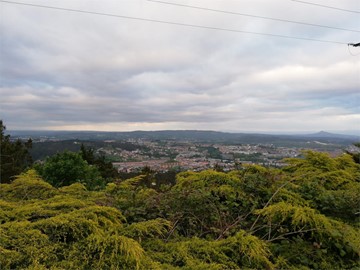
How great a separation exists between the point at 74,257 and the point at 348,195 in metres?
3.31

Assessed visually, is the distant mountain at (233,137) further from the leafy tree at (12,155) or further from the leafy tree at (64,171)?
the leafy tree at (64,171)

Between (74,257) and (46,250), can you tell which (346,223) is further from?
(46,250)

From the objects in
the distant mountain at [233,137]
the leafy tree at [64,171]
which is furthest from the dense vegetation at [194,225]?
the distant mountain at [233,137]

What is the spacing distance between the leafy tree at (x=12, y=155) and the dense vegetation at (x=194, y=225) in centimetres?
1717

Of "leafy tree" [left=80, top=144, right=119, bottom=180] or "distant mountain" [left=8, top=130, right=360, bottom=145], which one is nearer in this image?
"leafy tree" [left=80, top=144, right=119, bottom=180]

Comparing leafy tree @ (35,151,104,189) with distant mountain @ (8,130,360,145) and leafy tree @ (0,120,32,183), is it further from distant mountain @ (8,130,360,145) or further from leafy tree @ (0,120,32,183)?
distant mountain @ (8,130,360,145)

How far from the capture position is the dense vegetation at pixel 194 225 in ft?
6.72

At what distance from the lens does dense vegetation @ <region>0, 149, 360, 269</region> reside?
2047 mm

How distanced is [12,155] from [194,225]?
2005cm

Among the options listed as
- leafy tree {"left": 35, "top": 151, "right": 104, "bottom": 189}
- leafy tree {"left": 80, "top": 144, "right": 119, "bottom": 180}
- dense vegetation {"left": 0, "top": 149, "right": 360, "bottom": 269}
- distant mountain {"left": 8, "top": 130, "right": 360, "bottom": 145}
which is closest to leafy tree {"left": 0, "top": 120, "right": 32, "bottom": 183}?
distant mountain {"left": 8, "top": 130, "right": 360, "bottom": 145}

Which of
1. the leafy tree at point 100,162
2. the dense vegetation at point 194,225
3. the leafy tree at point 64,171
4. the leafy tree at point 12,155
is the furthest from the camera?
the leafy tree at point 100,162

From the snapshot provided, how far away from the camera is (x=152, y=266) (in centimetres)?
200

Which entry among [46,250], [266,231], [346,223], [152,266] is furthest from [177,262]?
[346,223]

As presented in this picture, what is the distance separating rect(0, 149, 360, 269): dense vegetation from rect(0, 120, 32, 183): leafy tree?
1717 centimetres
